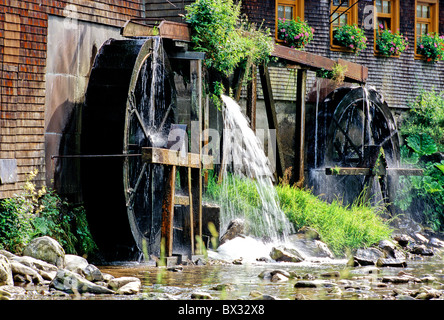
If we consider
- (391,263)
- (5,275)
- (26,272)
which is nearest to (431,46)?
(391,263)

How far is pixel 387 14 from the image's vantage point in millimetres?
15812

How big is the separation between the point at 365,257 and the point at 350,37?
20.1ft

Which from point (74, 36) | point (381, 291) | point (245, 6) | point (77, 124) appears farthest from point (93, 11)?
point (381, 291)

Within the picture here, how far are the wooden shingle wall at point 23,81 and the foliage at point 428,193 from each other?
7.74 metres

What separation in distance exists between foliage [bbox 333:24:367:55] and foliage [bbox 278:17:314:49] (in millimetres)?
1094

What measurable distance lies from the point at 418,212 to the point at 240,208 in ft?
16.2

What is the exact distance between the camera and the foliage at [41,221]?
7852 mm

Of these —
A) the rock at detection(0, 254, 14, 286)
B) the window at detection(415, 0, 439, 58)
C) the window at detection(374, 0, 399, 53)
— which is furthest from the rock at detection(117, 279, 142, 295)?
the window at detection(415, 0, 439, 58)

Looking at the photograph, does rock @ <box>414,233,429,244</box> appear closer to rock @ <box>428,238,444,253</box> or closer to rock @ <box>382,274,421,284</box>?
rock @ <box>428,238,444,253</box>

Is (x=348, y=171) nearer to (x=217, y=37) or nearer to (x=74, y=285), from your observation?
(x=217, y=37)

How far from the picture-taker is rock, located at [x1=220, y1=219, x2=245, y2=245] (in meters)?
10.1

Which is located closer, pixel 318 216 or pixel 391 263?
pixel 391 263

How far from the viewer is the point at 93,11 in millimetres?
9758

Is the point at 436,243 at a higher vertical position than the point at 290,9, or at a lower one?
lower
